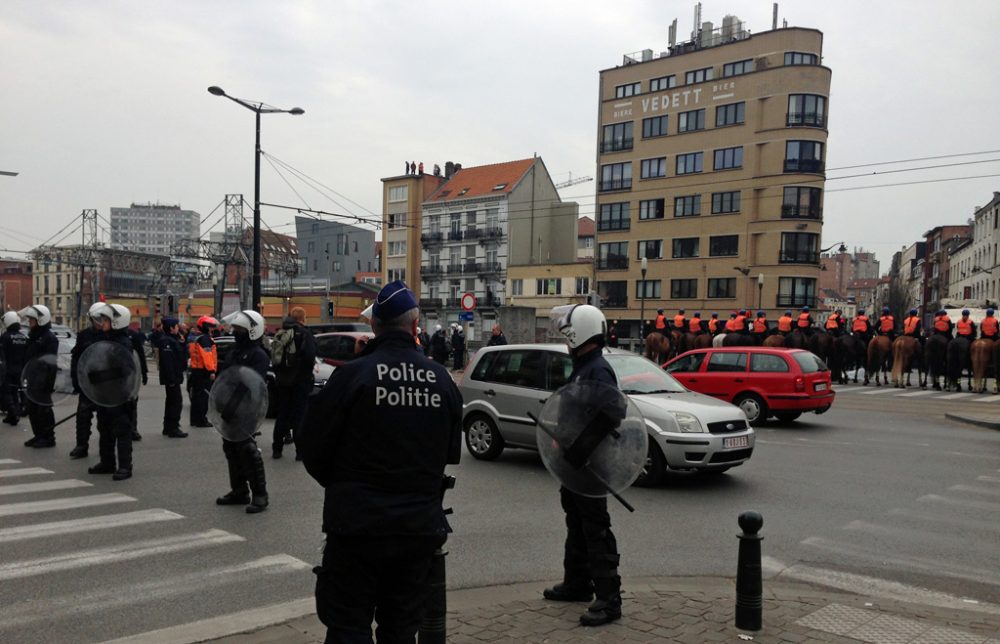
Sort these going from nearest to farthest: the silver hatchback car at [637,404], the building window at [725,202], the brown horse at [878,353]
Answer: the silver hatchback car at [637,404] → the brown horse at [878,353] → the building window at [725,202]

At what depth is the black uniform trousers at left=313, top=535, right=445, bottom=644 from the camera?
3023 millimetres

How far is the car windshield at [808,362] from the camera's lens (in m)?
14.0

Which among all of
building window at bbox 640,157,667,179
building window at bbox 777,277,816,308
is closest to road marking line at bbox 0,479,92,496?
building window at bbox 777,277,816,308

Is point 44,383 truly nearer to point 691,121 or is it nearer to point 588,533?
point 588,533

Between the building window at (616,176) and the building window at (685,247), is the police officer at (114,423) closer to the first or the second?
the building window at (685,247)

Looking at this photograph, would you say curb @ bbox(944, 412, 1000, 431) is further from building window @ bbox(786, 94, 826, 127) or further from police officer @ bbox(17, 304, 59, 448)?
building window @ bbox(786, 94, 826, 127)

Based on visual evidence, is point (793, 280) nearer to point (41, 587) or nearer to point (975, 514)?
point (975, 514)

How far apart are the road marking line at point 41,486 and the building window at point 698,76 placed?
56.0m

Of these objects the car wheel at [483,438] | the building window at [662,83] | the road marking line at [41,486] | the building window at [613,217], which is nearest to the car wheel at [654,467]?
the car wheel at [483,438]

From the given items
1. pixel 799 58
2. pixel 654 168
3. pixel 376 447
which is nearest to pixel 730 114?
pixel 799 58

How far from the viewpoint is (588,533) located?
4695 mm

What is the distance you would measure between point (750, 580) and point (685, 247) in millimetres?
55287

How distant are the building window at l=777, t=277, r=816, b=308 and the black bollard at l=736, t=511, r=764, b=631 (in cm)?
5179

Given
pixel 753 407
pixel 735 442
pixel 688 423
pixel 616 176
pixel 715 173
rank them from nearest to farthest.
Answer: pixel 688 423
pixel 735 442
pixel 753 407
pixel 715 173
pixel 616 176
